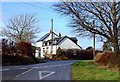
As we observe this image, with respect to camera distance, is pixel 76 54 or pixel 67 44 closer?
pixel 76 54

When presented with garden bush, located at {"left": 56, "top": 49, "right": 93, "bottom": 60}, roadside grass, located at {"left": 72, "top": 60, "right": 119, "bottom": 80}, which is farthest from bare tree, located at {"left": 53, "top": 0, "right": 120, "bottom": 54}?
garden bush, located at {"left": 56, "top": 49, "right": 93, "bottom": 60}

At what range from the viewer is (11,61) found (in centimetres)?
3725

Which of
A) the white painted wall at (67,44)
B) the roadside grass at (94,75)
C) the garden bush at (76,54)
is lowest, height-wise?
the roadside grass at (94,75)

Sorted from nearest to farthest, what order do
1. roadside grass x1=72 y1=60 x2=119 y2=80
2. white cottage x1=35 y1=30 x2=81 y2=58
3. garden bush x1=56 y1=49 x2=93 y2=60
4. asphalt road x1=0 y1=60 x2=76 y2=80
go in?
roadside grass x1=72 y1=60 x2=119 y2=80 < asphalt road x1=0 y1=60 x2=76 y2=80 < garden bush x1=56 y1=49 x2=93 y2=60 < white cottage x1=35 y1=30 x2=81 y2=58

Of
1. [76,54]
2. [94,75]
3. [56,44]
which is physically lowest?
[94,75]

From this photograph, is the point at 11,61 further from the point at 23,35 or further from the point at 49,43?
the point at 49,43

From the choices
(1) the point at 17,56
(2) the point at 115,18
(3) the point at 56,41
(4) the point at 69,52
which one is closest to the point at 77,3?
(2) the point at 115,18

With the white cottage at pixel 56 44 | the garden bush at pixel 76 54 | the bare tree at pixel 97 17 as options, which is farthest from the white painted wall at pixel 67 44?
the bare tree at pixel 97 17

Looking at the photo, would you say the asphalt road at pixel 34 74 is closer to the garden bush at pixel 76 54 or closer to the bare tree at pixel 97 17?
the bare tree at pixel 97 17

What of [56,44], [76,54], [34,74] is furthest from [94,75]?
[56,44]

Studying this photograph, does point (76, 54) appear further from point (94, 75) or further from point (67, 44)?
point (94, 75)

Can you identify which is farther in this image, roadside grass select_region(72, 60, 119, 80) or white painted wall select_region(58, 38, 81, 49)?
white painted wall select_region(58, 38, 81, 49)

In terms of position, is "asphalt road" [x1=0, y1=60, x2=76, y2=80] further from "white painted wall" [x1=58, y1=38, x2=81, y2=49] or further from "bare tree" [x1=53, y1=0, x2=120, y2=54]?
"white painted wall" [x1=58, y1=38, x2=81, y2=49]

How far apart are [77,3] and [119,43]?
716 centimetres
